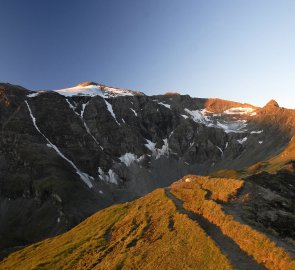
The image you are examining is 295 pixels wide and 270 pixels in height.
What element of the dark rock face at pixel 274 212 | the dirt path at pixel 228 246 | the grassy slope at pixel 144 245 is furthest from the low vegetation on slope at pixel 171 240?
the dark rock face at pixel 274 212

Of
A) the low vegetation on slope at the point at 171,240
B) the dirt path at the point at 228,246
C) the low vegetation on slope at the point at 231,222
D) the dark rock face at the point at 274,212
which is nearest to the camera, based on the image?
the low vegetation on slope at the point at 231,222

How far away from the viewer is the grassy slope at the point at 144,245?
137ft

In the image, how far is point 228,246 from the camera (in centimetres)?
4122

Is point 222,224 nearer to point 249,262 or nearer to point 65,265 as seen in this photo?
point 249,262

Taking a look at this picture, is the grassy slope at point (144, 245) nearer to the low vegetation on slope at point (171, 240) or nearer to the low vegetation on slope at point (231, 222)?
the low vegetation on slope at point (171, 240)

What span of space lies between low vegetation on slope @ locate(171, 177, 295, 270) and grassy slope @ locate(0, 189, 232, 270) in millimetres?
2884

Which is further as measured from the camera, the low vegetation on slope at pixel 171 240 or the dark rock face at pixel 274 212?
the dark rock face at pixel 274 212

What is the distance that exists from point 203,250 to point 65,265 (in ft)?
78.7

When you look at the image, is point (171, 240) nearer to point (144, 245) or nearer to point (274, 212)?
point (144, 245)

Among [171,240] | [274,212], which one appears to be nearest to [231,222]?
[171,240]

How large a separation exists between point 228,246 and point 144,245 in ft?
43.9

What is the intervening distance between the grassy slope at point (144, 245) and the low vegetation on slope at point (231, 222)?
2.88m

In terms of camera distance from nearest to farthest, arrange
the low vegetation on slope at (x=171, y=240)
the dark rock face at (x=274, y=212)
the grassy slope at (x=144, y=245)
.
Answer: the low vegetation on slope at (x=171, y=240) < the grassy slope at (x=144, y=245) < the dark rock face at (x=274, y=212)

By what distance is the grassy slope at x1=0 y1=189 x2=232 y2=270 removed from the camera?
41684mm
